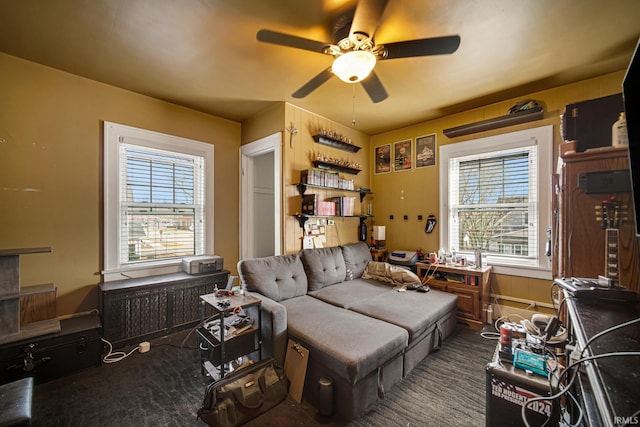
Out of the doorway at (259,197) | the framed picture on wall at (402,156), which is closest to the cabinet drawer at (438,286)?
the framed picture on wall at (402,156)

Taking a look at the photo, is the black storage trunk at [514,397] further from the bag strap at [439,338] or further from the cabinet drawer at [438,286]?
the cabinet drawer at [438,286]

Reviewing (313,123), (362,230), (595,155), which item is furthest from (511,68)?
(362,230)

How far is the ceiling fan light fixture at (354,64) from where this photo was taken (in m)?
1.76

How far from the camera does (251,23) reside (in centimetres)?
187

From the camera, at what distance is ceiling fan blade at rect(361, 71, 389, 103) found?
2215mm

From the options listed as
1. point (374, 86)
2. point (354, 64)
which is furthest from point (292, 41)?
point (374, 86)

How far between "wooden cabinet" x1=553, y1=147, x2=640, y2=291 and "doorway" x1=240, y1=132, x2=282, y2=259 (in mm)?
2684

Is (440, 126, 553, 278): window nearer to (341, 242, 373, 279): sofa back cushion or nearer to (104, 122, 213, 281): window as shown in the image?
(341, 242, 373, 279): sofa back cushion

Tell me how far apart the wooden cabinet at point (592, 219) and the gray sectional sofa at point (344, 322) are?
1205 mm

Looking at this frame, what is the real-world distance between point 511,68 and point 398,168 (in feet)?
6.42

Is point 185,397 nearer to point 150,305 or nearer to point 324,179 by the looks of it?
point 150,305

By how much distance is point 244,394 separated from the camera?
5.43 feet

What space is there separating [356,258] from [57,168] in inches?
139

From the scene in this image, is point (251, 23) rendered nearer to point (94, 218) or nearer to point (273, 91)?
point (273, 91)
